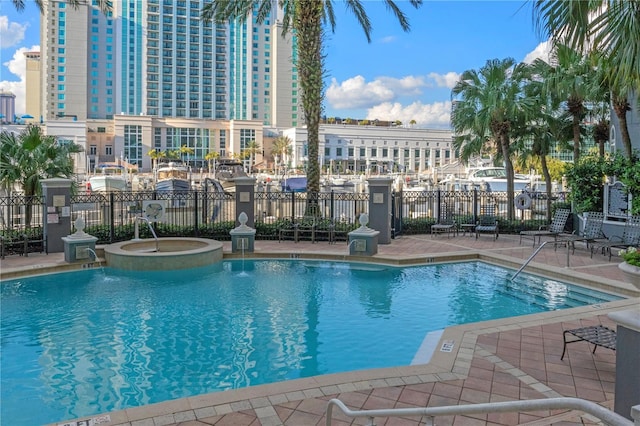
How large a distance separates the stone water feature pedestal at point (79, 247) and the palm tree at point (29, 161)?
2.67 m

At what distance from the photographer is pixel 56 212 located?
14.3 meters

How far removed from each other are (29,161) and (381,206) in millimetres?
10747

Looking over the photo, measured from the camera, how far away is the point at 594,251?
1481 centimetres

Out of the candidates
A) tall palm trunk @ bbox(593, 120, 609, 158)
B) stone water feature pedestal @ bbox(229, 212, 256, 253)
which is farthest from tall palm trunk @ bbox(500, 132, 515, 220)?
stone water feature pedestal @ bbox(229, 212, 256, 253)

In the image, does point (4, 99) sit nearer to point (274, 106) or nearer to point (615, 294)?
point (274, 106)

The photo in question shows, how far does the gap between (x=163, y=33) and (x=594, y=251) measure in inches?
5084

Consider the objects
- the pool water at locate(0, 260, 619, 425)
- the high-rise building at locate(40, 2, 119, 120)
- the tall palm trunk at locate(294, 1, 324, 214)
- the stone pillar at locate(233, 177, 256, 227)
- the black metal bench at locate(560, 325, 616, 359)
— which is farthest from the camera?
the high-rise building at locate(40, 2, 119, 120)

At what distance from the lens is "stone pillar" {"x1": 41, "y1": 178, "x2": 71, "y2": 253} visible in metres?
14.1

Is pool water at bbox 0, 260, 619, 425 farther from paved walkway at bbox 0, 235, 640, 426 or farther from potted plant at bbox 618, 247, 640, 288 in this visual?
potted plant at bbox 618, 247, 640, 288

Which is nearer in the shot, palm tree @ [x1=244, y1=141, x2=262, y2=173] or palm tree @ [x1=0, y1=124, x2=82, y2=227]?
palm tree @ [x1=0, y1=124, x2=82, y2=227]

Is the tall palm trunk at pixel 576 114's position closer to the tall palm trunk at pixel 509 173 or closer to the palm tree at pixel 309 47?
the tall palm trunk at pixel 509 173

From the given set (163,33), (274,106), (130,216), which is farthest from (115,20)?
(130,216)

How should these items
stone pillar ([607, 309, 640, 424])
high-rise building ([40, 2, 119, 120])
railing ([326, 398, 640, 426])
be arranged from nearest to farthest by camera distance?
railing ([326, 398, 640, 426]) → stone pillar ([607, 309, 640, 424]) → high-rise building ([40, 2, 119, 120])

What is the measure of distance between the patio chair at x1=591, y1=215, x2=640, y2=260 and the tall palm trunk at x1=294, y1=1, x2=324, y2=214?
352 inches
